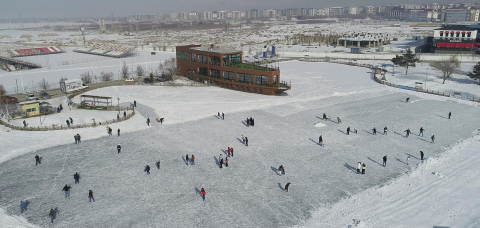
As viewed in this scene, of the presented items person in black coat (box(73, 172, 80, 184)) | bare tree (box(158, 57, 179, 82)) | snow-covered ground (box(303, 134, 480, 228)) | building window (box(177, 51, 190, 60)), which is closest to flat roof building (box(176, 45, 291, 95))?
building window (box(177, 51, 190, 60))

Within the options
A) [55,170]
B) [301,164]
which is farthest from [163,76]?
[301,164]

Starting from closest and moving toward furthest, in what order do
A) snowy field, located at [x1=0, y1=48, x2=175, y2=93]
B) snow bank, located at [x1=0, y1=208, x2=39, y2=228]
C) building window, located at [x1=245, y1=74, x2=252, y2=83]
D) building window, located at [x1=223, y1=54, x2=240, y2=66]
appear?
snow bank, located at [x1=0, y1=208, x2=39, y2=228] → building window, located at [x1=245, y1=74, x2=252, y2=83] → building window, located at [x1=223, y1=54, x2=240, y2=66] → snowy field, located at [x1=0, y1=48, x2=175, y2=93]

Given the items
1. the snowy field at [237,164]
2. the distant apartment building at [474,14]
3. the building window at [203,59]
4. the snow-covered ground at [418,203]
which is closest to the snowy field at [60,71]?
the building window at [203,59]

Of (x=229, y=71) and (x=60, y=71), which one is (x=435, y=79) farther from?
(x=60, y=71)

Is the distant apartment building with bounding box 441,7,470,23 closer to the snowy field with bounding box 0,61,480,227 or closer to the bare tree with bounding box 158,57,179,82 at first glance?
the snowy field with bounding box 0,61,480,227

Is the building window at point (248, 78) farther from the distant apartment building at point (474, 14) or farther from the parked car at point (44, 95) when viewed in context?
the distant apartment building at point (474, 14)

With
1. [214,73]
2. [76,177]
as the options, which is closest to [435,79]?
[214,73]
